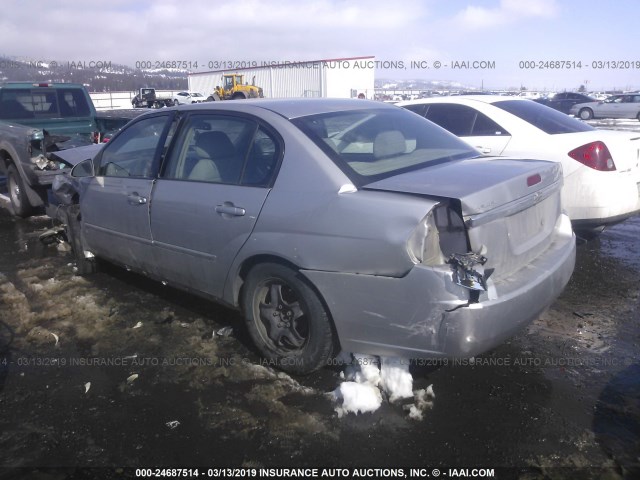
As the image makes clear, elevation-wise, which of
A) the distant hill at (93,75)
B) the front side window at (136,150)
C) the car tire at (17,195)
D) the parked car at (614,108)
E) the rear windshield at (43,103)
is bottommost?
the car tire at (17,195)

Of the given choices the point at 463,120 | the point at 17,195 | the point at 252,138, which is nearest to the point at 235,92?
the point at 17,195

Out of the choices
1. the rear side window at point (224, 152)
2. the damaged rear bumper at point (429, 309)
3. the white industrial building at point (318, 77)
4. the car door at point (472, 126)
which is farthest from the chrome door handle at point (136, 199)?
the white industrial building at point (318, 77)

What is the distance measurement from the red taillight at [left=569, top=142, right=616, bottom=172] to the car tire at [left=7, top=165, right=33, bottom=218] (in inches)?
274

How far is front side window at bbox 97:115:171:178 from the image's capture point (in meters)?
4.02

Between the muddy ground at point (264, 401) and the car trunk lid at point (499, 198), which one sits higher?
the car trunk lid at point (499, 198)

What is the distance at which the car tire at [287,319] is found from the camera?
2.98 meters

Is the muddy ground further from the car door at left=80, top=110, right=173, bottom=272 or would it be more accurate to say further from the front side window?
the front side window

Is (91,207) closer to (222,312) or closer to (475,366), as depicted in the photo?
(222,312)

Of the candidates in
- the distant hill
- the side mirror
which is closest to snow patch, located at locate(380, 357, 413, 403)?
the side mirror

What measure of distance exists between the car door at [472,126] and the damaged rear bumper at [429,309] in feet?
9.09

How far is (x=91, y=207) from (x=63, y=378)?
5.73 ft

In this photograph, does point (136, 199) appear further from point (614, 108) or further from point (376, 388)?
point (614, 108)

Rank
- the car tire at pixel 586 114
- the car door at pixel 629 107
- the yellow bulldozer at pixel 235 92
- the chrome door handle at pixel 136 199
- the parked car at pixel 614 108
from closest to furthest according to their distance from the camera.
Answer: the chrome door handle at pixel 136 199, the car door at pixel 629 107, the parked car at pixel 614 108, the car tire at pixel 586 114, the yellow bulldozer at pixel 235 92

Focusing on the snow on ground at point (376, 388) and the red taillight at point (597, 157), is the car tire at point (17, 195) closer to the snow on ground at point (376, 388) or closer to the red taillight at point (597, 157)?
the snow on ground at point (376, 388)
